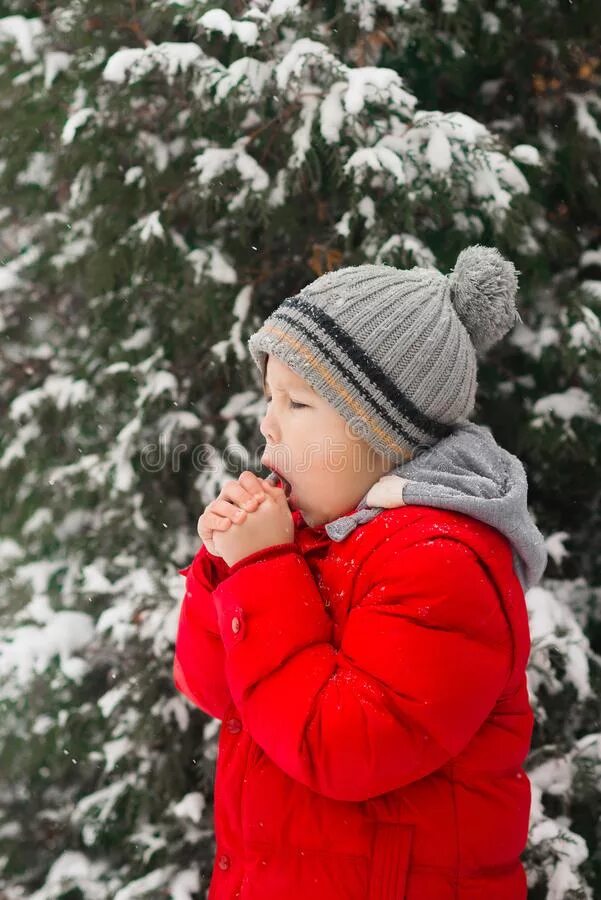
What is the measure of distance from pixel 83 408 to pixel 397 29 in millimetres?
1935

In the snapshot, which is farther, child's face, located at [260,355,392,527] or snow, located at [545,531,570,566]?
snow, located at [545,531,570,566]

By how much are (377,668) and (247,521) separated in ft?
1.14

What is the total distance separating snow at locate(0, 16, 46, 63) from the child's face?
224cm

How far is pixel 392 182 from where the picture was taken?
2.65 metres

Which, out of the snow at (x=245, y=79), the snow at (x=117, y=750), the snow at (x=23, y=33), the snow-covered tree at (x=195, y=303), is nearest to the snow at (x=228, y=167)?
the snow-covered tree at (x=195, y=303)

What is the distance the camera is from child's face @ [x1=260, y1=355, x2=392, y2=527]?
145cm

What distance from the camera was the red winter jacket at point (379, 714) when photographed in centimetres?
127

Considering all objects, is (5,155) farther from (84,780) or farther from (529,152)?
(84,780)

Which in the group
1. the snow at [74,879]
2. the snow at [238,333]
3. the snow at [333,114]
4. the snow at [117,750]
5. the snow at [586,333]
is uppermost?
the snow at [333,114]

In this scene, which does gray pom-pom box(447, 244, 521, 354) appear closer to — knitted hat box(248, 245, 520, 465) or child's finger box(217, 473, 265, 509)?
knitted hat box(248, 245, 520, 465)

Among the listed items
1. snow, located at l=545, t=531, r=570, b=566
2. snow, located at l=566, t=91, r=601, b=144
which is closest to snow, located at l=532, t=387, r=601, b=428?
snow, located at l=545, t=531, r=570, b=566

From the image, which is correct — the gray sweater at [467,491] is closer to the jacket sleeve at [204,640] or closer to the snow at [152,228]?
the jacket sleeve at [204,640]

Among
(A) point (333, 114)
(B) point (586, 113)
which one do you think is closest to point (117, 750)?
(A) point (333, 114)

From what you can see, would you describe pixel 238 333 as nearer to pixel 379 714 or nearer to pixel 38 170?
pixel 38 170
